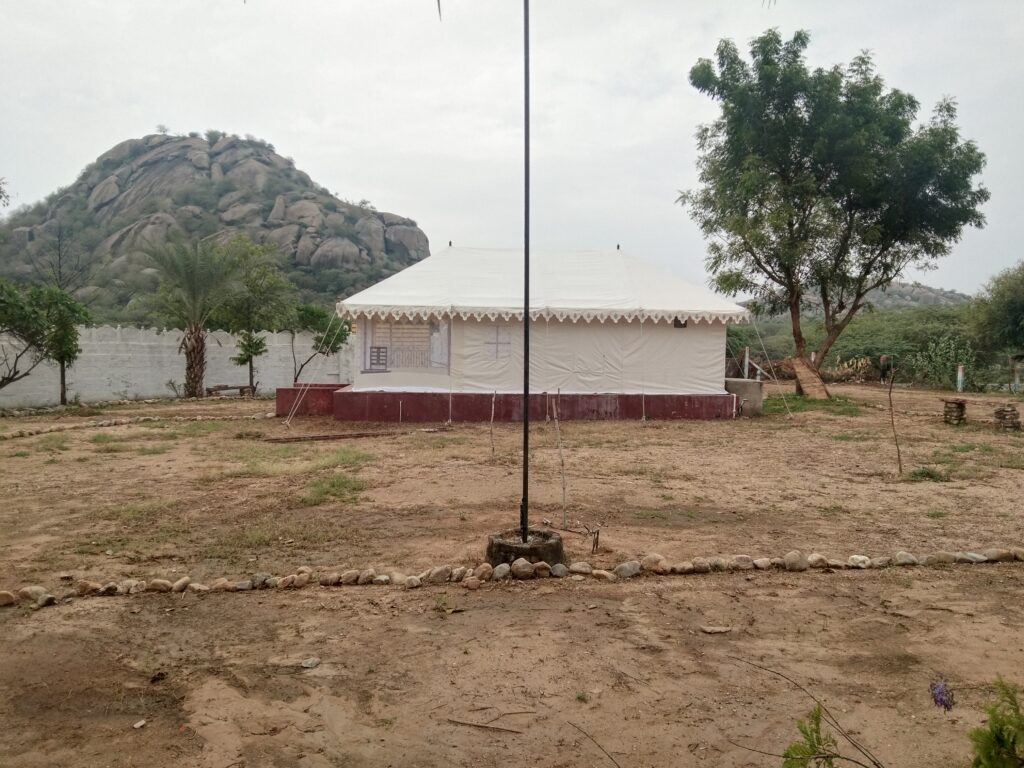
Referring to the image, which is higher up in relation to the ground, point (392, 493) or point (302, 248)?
point (302, 248)

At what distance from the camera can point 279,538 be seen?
17.7 feet

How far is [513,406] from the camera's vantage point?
45.9 feet

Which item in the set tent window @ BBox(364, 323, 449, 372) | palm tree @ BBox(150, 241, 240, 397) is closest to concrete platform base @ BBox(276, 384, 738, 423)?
tent window @ BBox(364, 323, 449, 372)

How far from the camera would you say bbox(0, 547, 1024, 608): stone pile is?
4160mm

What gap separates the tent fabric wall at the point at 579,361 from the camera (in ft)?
47.0

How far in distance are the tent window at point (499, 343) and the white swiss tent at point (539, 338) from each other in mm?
20

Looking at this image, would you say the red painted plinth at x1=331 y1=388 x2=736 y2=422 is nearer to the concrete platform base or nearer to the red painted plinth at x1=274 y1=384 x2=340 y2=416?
the concrete platform base

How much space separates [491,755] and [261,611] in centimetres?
187

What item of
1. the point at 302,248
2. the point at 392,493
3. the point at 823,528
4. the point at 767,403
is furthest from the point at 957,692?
the point at 302,248

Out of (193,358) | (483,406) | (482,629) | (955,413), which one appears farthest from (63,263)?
(482,629)

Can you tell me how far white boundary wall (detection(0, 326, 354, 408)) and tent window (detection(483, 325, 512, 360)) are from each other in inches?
321

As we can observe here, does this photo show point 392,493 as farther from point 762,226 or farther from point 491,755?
point 762,226

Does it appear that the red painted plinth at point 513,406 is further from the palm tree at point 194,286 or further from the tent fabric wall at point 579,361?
the palm tree at point 194,286

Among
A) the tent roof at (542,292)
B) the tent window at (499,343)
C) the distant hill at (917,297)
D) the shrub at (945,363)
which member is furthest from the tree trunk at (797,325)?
the distant hill at (917,297)
